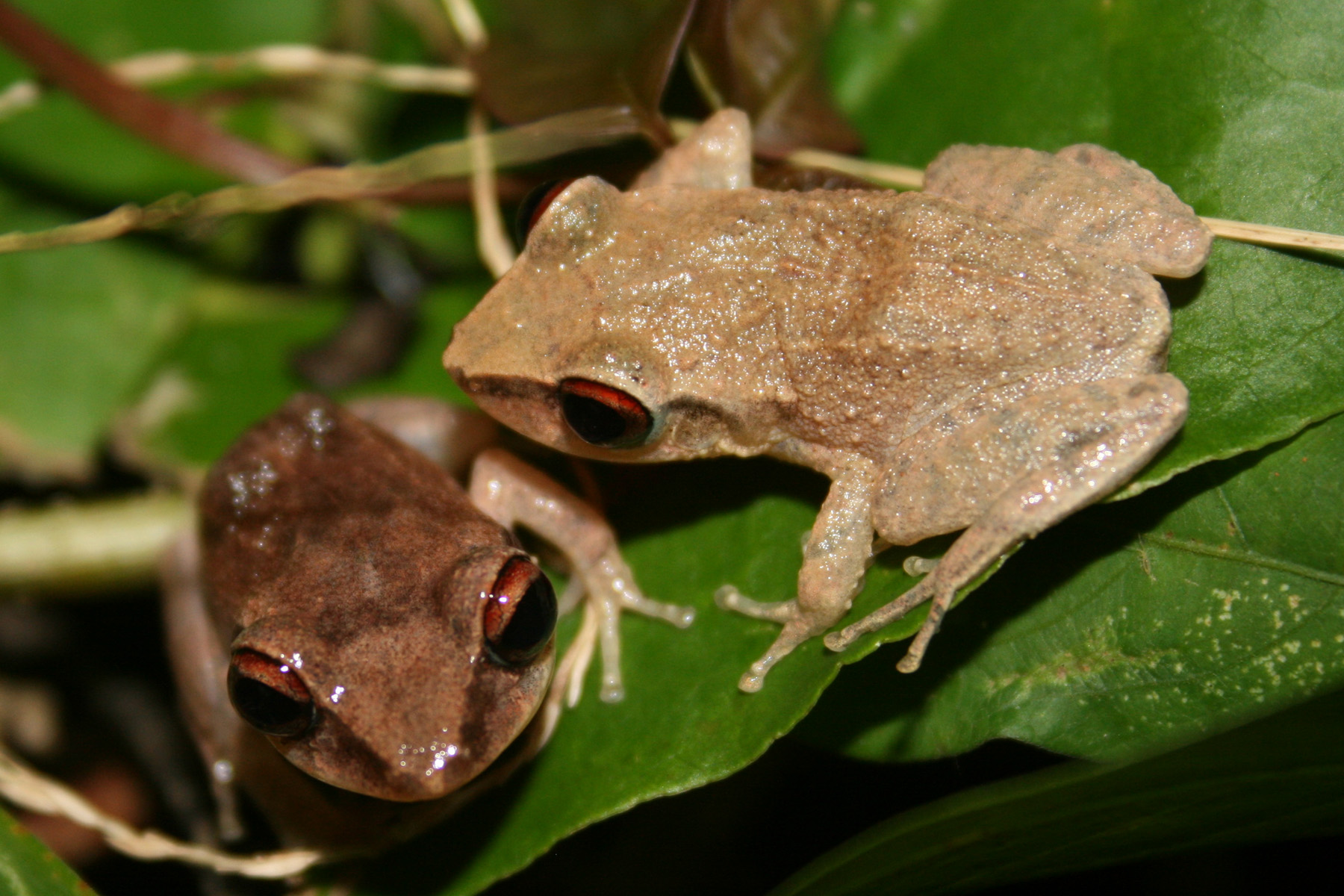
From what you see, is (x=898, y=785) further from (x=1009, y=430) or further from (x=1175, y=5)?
(x=1175, y=5)

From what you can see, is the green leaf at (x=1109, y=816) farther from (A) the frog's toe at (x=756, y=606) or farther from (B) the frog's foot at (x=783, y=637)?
(A) the frog's toe at (x=756, y=606)

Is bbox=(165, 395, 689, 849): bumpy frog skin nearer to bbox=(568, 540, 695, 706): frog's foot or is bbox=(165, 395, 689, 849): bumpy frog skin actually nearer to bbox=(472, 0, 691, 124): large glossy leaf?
bbox=(568, 540, 695, 706): frog's foot

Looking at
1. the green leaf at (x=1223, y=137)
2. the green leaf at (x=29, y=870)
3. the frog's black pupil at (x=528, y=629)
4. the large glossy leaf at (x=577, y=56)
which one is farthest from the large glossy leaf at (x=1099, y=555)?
the large glossy leaf at (x=577, y=56)

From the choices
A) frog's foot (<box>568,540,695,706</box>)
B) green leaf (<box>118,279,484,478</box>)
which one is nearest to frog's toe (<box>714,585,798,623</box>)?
frog's foot (<box>568,540,695,706</box>)

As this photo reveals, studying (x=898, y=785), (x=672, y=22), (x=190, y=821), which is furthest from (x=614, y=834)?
(x=672, y=22)

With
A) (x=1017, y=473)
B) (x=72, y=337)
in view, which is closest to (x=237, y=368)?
(x=72, y=337)

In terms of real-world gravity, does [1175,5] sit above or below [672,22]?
below
